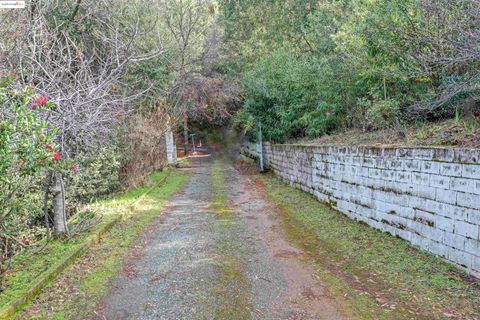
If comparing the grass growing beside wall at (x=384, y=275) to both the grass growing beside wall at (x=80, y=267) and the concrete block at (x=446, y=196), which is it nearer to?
the concrete block at (x=446, y=196)

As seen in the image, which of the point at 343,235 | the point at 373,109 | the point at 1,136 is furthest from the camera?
the point at 373,109

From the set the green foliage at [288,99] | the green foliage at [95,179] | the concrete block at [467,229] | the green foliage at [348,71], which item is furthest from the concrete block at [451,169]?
the green foliage at [95,179]

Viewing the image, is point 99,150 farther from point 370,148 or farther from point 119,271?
point 370,148

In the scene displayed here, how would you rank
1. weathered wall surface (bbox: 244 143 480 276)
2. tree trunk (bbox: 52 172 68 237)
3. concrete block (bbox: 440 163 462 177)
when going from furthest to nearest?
1. tree trunk (bbox: 52 172 68 237)
2. concrete block (bbox: 440 163 462 177)
3. weathered wall surface (bbox: 244 143 480 276)

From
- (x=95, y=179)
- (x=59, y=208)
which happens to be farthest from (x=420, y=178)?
Result: (x=95, y=179)

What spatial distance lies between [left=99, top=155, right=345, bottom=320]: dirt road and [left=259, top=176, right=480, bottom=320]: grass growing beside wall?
11.5 inches

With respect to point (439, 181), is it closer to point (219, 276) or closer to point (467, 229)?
point (467, 229)

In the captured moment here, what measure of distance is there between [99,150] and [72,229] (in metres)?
3.02

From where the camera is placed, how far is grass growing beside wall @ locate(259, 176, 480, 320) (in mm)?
3684

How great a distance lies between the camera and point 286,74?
1284 centimetres

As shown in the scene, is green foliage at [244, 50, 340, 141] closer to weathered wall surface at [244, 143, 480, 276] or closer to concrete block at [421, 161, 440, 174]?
weathered wall surface at [244, 143, 480, 276]

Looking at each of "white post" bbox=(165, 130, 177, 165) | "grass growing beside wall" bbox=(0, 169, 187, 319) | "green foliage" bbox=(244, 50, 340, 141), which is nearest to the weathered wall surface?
"green foliage" bbox=(244, 50, 340, 141)

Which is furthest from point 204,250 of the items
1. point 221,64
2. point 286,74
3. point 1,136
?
point 221,64

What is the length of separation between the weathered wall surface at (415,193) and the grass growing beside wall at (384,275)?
0.25 m
